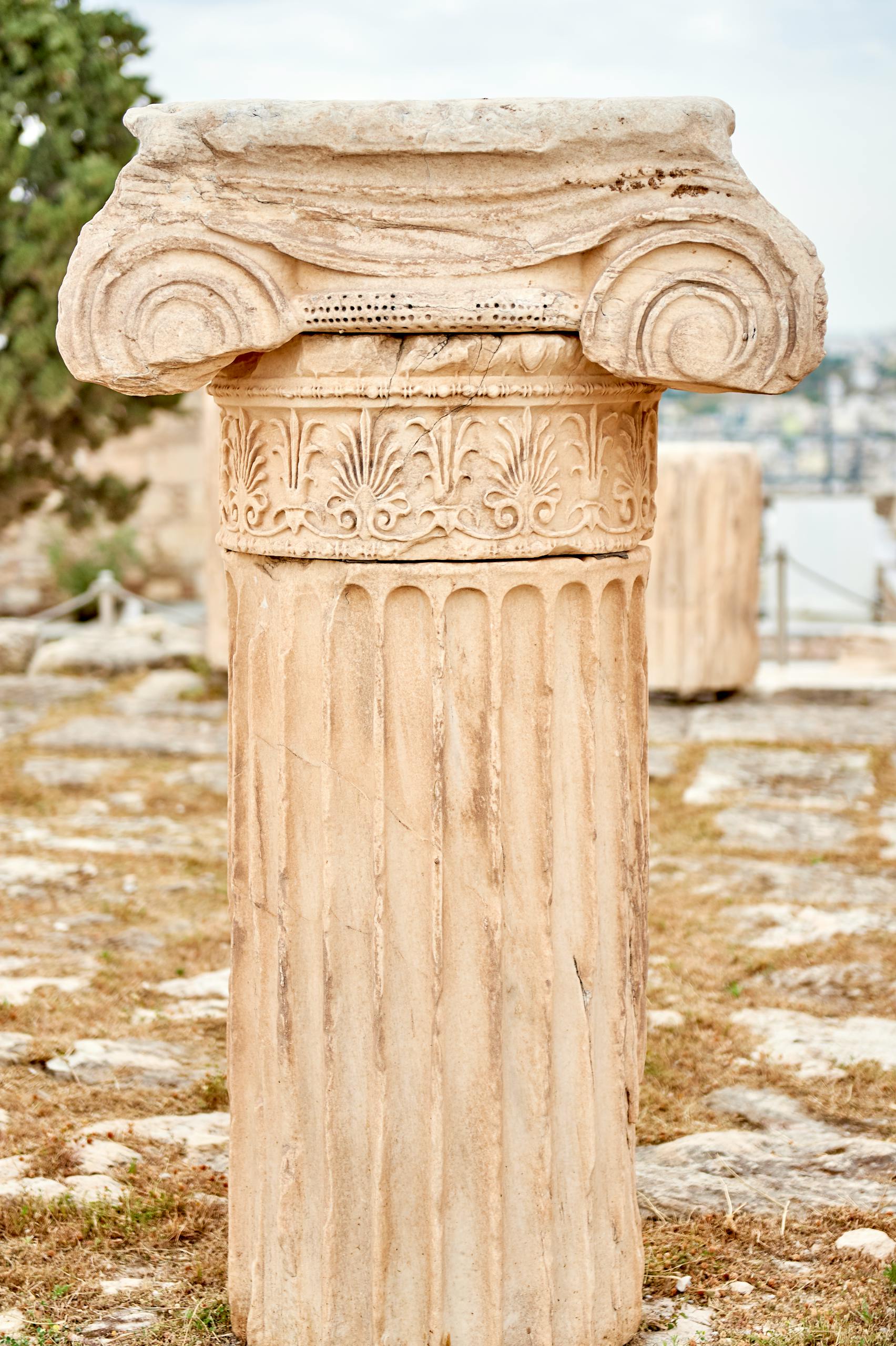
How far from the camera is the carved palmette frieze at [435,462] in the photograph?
2.38m

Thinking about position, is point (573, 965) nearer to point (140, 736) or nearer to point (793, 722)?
point (140, 736)

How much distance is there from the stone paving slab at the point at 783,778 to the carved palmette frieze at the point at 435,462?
154 inches

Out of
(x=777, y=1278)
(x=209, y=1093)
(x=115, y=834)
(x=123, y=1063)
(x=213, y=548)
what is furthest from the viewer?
(x=213, y=548)

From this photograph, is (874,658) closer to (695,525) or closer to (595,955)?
(695,525)

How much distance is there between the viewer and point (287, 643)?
2.46 meters

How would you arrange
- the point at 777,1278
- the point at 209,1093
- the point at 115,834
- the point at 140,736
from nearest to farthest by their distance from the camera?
the point at 777,1278, the point at 209,1093, the point at 115,834, the point at 140,736

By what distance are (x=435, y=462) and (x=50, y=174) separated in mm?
6950

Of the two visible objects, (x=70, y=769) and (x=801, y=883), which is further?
(x=70, y=769)

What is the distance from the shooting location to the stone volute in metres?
2.31

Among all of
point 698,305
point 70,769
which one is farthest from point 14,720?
point 698,305

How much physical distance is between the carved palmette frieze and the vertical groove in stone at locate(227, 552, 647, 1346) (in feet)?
0.17

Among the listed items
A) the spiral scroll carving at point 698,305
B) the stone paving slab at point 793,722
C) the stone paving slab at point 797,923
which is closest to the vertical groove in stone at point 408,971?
the spiral scroll carving at point 698,305

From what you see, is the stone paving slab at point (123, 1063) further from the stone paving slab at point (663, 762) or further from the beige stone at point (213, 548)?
the beige stone at point (213, 548)

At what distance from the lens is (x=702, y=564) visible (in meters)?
7.66
